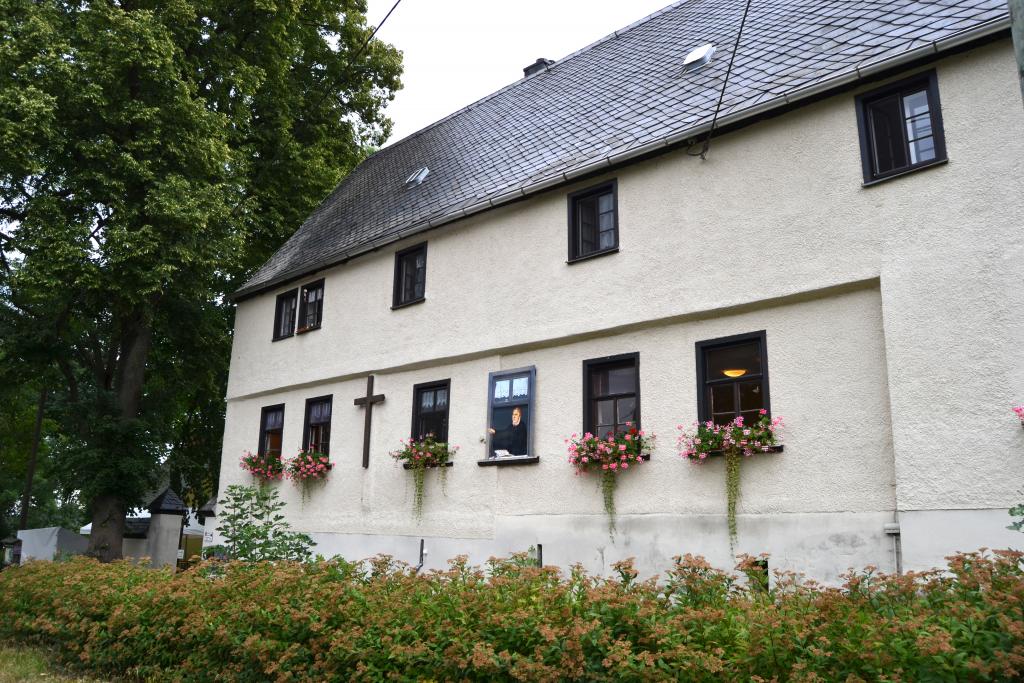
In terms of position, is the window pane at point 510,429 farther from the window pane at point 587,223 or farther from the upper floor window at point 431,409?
the window pane at point 587,223

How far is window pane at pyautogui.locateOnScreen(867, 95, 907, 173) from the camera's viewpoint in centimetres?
1038

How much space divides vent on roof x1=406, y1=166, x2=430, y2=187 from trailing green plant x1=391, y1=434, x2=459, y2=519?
644 cm

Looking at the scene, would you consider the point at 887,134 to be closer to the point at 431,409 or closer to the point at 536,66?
the point at 431,409

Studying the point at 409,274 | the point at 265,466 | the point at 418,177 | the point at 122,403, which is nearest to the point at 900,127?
the point at 409,274

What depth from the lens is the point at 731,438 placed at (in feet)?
35.6

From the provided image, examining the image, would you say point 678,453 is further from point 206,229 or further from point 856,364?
point 206,229

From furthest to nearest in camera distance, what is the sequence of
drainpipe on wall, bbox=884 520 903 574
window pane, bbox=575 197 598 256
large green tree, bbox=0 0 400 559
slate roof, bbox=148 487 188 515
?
slate roof, bbox=148 487 188 515, large green tree, bbox=0 0 400 559, window pane, bbox=575 197 598 256, drainpipe on wall, bbox=884 520 903 574

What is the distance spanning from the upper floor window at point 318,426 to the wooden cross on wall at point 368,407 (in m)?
1.39

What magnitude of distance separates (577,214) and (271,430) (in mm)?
9515

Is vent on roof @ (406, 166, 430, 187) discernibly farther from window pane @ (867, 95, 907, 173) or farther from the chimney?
window pane @ (867, 95, 907, 173)

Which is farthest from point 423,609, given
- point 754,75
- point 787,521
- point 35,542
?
point 35,542

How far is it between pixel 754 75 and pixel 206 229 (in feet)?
42.7

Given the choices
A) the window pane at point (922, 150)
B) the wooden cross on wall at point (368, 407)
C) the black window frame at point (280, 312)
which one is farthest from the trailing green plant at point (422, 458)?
the window pane at point (922, 150)

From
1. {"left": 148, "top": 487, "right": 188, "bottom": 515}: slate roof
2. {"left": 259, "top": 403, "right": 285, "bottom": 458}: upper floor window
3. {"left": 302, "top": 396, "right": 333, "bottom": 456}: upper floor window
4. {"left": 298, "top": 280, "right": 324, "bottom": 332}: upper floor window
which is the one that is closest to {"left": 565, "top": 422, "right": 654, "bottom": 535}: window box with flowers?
{"left": 302, "top": 396, "right": 333, "bottom": 456}: upper floor window
